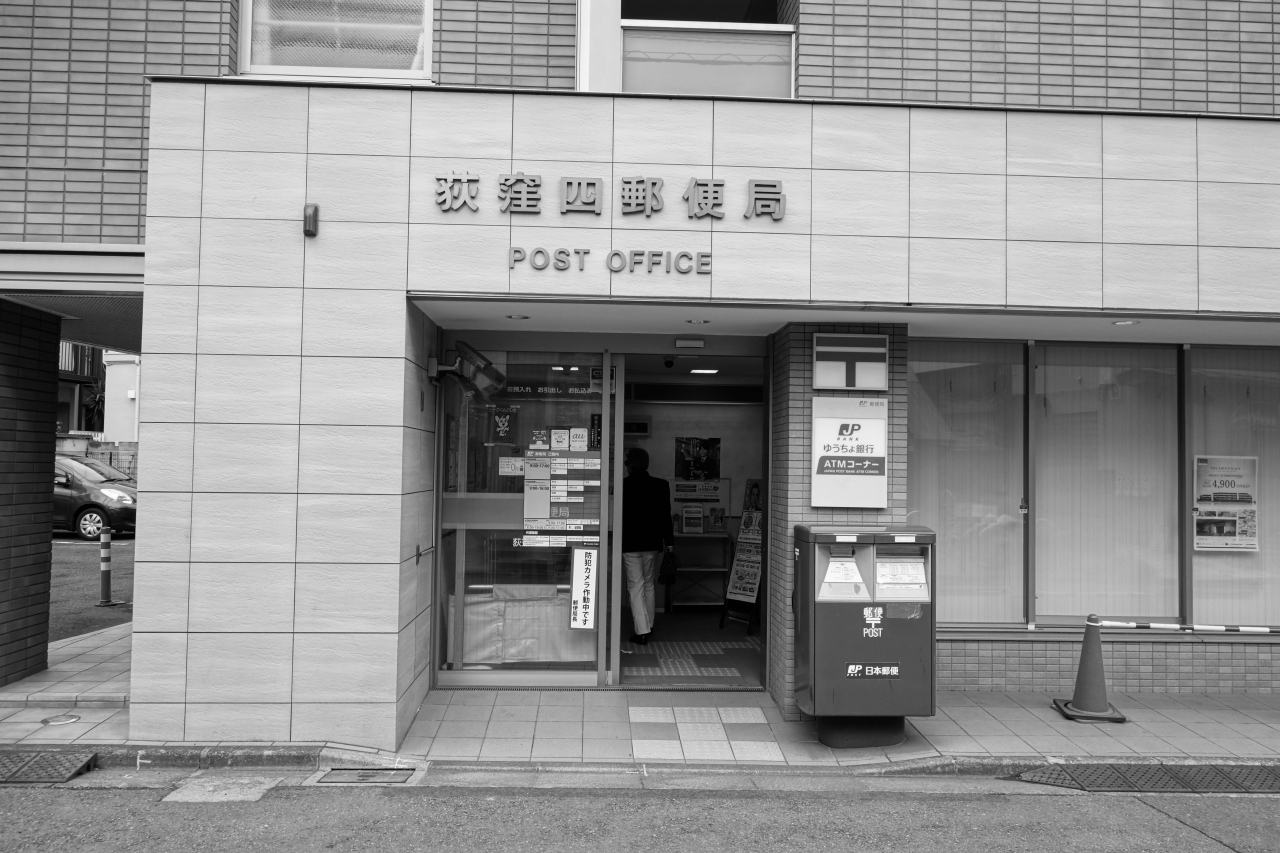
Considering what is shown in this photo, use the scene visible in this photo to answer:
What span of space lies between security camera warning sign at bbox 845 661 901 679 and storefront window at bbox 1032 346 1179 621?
2756mm

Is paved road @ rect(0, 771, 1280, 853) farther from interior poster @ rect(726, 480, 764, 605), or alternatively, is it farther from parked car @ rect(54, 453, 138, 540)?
parked car @ rect(54, 453, 138, 540)

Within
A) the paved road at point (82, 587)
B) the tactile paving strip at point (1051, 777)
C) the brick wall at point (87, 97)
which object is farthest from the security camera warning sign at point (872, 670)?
the paved road at point (82, 587)

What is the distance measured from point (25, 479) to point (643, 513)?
544 centimetres

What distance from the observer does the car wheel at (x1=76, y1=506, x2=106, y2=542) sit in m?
18.9

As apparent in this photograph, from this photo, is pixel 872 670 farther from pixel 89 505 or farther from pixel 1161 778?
pixel 89 505

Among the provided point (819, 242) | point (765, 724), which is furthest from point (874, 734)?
point (819, 242)

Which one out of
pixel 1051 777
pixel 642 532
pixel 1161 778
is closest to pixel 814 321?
pixel 642 532

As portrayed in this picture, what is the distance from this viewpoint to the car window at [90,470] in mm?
19188

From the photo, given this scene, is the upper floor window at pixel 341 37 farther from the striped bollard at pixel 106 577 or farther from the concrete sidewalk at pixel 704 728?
the striped bollard at pixel 106 577

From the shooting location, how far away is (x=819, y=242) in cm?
682

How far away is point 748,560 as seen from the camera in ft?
32.9

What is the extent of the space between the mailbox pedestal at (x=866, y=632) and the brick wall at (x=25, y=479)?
6447mm

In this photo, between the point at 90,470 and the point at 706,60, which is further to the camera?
the point at 90,470

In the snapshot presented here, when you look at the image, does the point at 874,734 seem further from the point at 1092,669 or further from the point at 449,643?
the point at 449,643
